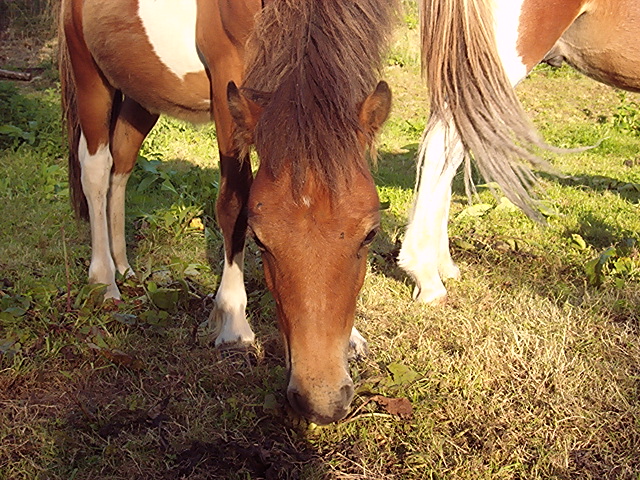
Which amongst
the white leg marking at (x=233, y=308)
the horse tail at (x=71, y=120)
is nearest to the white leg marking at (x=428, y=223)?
the white leg marking at (x=233, y=308)

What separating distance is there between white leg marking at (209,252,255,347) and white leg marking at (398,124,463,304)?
0.89 m

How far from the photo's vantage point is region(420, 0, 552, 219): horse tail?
9.88 feet

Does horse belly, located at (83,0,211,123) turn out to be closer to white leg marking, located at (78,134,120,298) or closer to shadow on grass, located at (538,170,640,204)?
white leg marking, located at (78,134,120,298)

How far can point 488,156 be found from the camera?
313 centimetres

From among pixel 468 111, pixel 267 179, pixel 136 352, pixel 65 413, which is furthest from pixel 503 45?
pixel 65 413

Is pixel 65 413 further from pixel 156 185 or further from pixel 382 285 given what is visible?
pixel 156 185

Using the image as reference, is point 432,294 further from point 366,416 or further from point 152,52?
point 152,52

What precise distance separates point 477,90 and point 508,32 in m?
0.35

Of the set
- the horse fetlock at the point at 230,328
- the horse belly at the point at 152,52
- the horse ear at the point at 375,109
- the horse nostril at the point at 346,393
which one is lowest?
the horse fetlock at the point at 230,328

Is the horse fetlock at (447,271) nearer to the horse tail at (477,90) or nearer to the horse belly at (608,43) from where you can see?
the horse tail at (477,90)

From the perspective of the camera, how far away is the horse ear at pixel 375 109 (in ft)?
7.02

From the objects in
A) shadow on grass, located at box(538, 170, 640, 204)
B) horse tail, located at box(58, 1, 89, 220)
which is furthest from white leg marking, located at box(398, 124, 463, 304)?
shadow on grass, located at box(538, 170, 640, 204)

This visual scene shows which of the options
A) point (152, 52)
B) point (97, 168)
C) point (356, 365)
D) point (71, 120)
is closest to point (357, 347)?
point (356, 365)

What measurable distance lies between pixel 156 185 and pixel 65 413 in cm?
296
